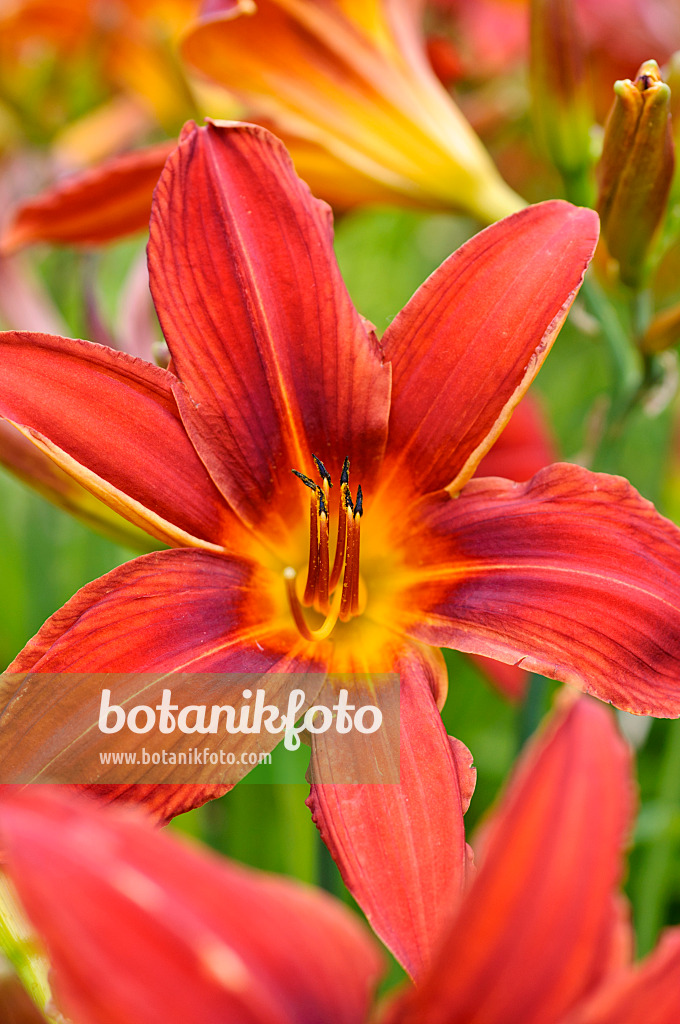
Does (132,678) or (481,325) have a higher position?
(481,325)

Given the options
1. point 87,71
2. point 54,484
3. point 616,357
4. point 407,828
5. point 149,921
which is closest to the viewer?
point 149,921

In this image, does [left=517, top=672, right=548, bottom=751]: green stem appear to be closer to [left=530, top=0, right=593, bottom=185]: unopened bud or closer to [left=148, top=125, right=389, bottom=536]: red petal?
[left=148, top=125, right=389, bottom=536]: red petal

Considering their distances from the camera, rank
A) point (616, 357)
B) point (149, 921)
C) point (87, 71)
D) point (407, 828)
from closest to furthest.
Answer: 1. point (149, 921)
2. point (407, 828)
3. point (616, 357)
4. point (87, 71)

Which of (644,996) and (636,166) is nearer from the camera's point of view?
(644,996)

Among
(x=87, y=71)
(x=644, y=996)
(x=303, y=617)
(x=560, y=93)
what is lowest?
(x=644, y=996)

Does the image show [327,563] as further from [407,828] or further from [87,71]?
[87,71]

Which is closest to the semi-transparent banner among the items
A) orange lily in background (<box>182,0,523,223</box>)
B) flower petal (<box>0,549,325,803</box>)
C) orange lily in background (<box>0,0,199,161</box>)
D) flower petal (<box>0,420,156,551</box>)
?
flower petal (<box>0,549,325,803</box>)

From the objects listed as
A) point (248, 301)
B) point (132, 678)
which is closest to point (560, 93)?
point (248, 301)
